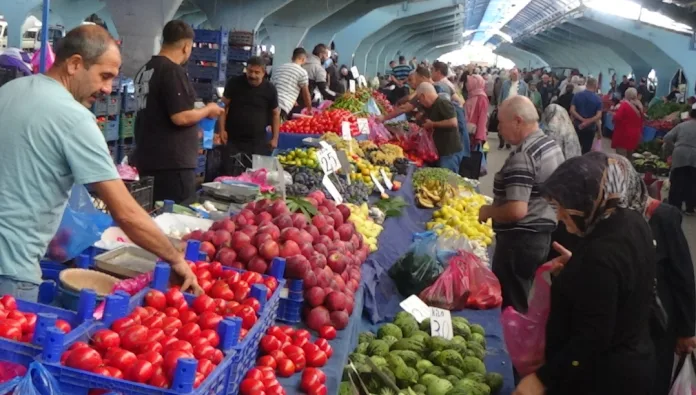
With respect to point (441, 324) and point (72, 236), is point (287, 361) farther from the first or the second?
point (441, 324)

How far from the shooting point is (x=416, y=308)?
14.6 ft

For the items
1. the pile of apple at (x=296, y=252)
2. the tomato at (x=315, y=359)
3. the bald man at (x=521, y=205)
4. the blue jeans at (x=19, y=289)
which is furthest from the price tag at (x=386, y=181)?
the blue jeans at (x=19, y=289)

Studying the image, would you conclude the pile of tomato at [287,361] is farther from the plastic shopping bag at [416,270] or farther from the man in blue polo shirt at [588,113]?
the man in blue polo shirt at [588,113]

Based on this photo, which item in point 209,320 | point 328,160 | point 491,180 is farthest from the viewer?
point 491,180

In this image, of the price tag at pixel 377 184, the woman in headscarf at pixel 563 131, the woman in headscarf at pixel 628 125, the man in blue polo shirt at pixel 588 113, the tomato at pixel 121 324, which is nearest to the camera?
the tomato at pixel 121 324

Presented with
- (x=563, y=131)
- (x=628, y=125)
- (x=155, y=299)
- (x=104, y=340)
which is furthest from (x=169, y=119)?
(x=628, y=125)

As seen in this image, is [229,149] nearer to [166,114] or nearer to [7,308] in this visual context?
[166,114]

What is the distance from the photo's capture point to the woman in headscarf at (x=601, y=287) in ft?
8.44

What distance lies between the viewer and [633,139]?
1507 cm

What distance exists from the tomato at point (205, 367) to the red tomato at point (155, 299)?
371 millimetres

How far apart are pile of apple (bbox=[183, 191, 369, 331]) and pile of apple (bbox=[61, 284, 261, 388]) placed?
593mm

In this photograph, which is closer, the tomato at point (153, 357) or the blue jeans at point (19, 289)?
the tomato at point (153, 357)

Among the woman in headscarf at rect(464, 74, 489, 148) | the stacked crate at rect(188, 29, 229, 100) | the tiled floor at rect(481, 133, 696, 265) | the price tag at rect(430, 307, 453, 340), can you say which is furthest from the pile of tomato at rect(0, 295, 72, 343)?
the stacked crate at rect(188, 29, 229, 100)

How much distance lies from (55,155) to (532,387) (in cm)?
175
